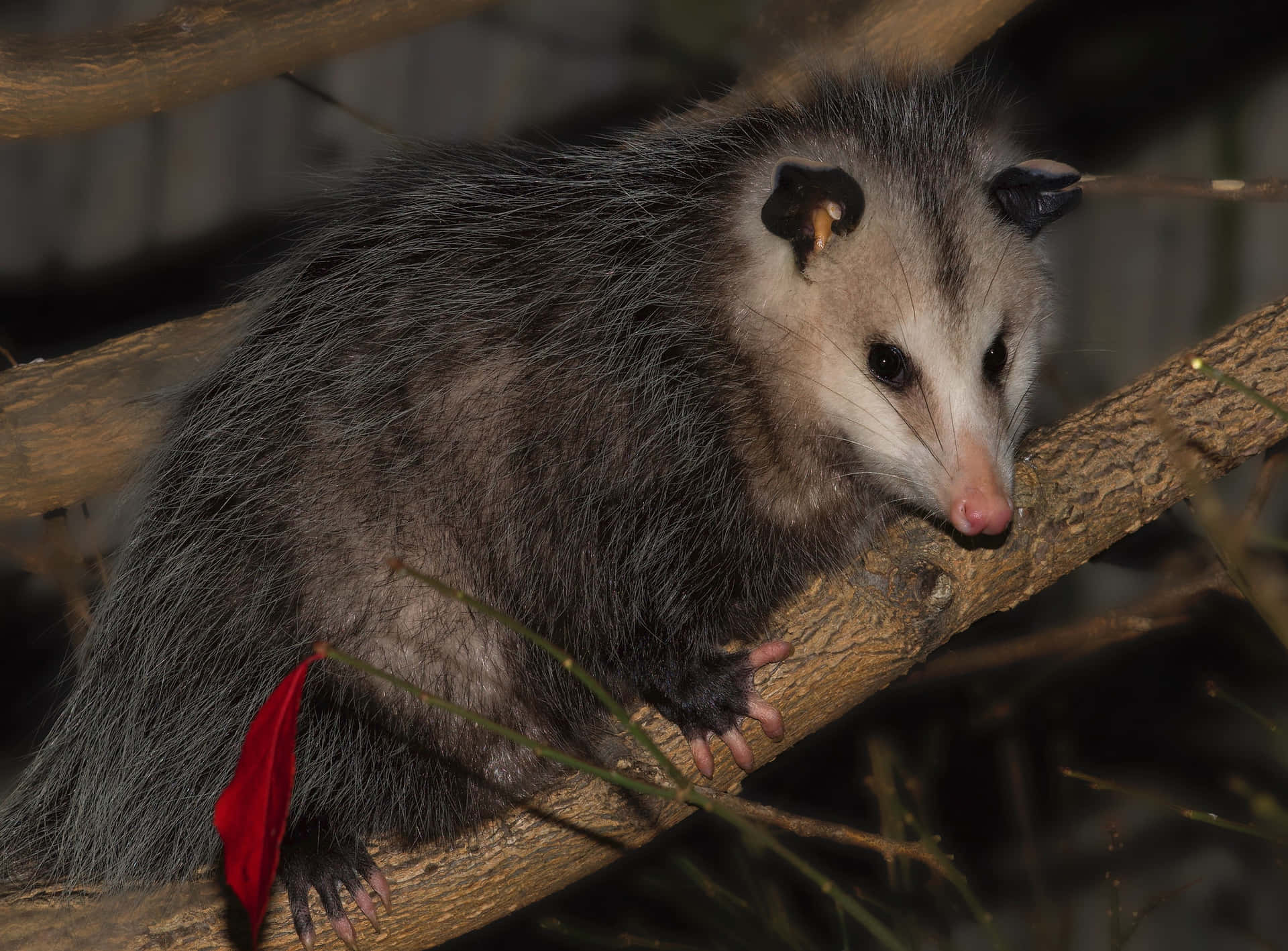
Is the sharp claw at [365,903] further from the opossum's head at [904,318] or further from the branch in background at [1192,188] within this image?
the branch in background at [1192,188]

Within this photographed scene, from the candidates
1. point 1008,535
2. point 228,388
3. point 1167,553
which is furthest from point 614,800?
point 1167,553

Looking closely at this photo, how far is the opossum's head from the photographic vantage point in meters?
1.62

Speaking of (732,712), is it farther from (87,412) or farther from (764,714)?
(87,412)

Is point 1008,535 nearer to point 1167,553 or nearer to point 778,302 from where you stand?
point 778,302

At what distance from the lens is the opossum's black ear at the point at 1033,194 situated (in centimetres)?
177

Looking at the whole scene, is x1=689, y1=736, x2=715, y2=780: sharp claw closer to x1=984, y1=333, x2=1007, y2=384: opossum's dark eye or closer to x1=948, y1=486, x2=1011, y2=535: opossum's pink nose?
x1=948, y1=486, x2=1011, y2=535: opossum's pink nose

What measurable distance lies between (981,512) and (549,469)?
65cm

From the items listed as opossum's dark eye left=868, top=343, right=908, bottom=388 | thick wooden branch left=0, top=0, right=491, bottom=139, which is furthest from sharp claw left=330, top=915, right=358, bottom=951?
thick wooden branch left=0, top=0, right=491, bottom=139

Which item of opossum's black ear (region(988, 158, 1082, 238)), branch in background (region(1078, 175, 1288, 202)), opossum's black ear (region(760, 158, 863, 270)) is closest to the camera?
opossum's black ear (region(760, 158, 863, 270))

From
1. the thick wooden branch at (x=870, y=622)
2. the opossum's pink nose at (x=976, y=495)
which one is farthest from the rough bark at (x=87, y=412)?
the opossum's pink nose at (x=976, y=495)

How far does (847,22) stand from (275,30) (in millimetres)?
1177

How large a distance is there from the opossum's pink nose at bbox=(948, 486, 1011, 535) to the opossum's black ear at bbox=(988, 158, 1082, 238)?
54cm

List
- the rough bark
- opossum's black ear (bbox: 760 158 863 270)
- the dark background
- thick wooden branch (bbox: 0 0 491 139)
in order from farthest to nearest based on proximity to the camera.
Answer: the dark background < the rough bark < thick wooden branch (bbox: 0 0 491 139) < opossum's black ear (bbox: 760 158 863 270)

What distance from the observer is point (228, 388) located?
1.96 metres
